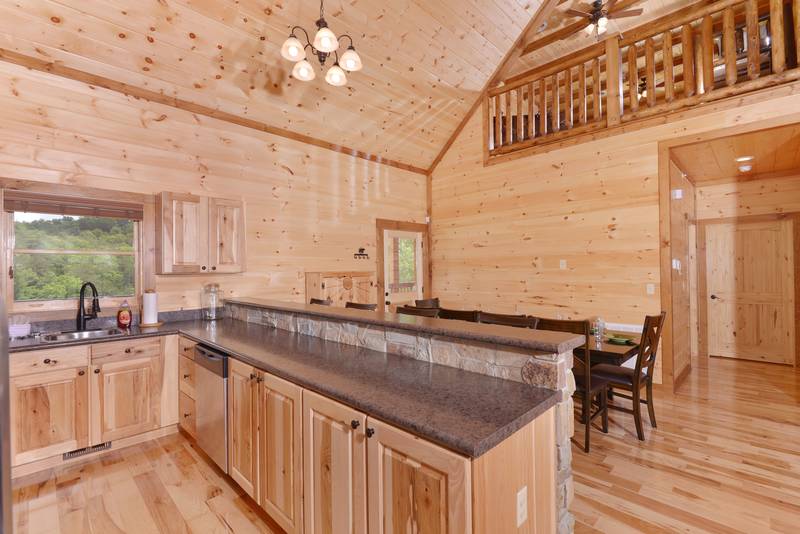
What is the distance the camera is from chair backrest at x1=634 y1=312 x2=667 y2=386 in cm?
290

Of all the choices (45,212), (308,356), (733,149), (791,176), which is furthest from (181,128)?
(791,176)

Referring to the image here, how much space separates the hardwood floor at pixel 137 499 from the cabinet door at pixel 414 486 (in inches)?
43.0

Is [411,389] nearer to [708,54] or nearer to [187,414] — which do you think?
[187,414]

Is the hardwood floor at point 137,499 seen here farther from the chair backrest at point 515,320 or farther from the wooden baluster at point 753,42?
the wooden baluster at point 753,42

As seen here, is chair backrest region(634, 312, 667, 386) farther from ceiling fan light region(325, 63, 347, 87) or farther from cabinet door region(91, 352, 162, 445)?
cabinet door region(91, 352, 162, 445)

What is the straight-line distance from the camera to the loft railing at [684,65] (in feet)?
11.5

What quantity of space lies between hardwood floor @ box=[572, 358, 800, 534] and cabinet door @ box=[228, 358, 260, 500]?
5.89 ft

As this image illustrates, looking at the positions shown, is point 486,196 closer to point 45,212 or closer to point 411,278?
point 411,278

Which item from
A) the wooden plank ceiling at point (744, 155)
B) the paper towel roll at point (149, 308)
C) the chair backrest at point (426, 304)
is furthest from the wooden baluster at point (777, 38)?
the paper towel roll at point (149, 308)

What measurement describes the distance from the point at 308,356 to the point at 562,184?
396 centimetres

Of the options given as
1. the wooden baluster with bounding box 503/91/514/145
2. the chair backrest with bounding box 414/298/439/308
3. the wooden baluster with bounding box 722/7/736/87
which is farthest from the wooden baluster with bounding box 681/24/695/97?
the chair backrest with bounding box 414/298/439/308

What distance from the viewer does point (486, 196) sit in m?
5.51

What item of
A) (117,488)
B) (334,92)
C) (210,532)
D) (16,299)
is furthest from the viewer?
(334,92)

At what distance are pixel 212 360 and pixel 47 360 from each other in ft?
3.86
